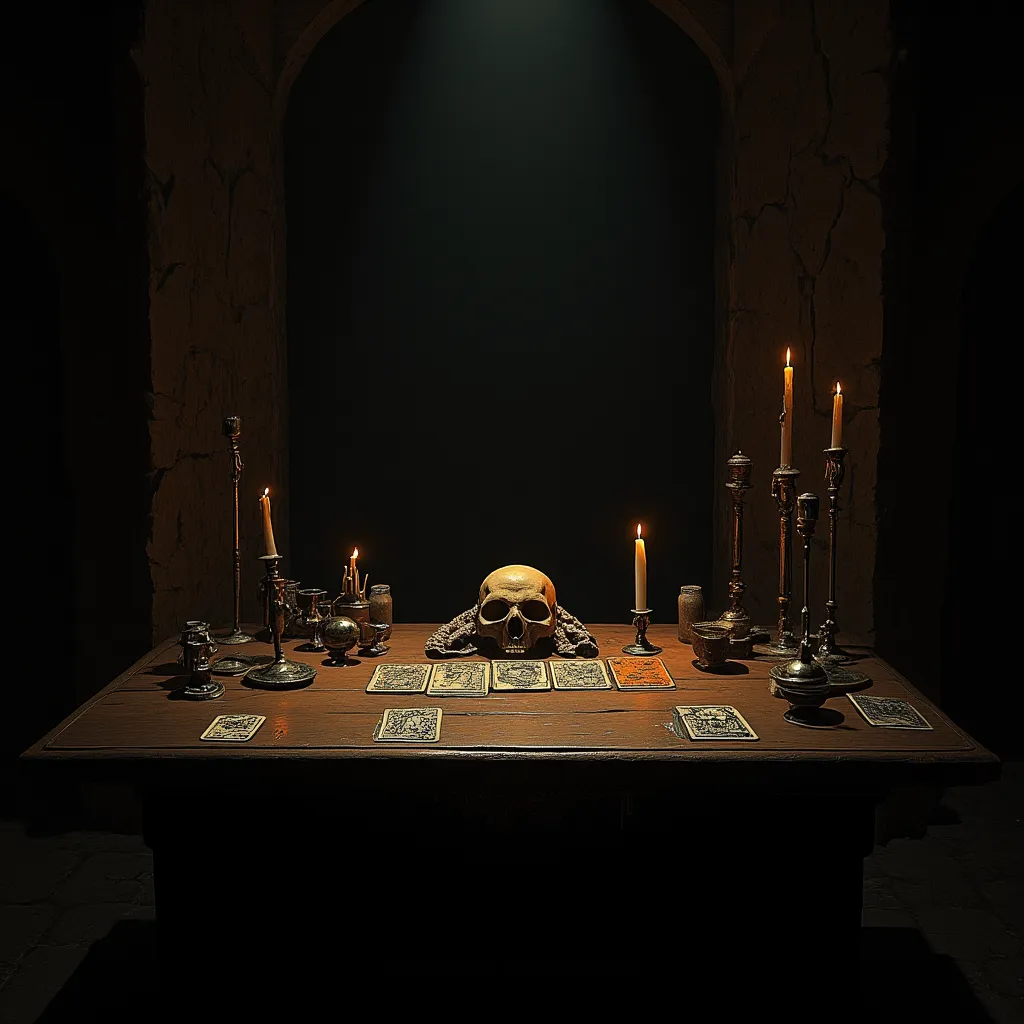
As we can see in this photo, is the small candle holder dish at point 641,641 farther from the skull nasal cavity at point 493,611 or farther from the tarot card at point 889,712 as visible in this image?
the tarot card at point 889,712

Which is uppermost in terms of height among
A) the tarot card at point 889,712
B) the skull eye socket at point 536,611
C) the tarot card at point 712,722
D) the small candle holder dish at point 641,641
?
the skull eye socket at point 536,611

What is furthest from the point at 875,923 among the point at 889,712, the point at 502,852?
the point at 502,852

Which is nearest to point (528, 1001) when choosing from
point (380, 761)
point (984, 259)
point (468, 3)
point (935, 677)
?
point (380, 761)

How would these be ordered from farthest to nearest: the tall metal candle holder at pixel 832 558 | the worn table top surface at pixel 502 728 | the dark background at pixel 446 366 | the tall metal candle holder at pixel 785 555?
the dark background at pixel 446 366 < the tall metal candle holder at pixel 785 555 < the tall metal candle holder at pixel 832 558 < the worn table top surface at pixel 502 728

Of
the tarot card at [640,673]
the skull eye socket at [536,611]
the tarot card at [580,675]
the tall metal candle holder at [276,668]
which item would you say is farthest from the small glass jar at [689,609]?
the tall metal candle holder at [276,668]

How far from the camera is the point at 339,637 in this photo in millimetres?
2963

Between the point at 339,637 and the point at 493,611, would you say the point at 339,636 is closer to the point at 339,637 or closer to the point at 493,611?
the point at 339,637

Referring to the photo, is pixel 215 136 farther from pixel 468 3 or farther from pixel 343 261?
pixel 468 3

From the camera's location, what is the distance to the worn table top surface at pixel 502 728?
229cm

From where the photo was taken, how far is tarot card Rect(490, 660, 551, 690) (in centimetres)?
275

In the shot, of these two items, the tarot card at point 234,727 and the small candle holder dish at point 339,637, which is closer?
the tarot card at point 234,727

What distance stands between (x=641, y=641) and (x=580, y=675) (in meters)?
0.35

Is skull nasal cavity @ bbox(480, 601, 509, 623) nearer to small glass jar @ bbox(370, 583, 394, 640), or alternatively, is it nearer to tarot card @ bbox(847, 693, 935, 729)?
small glass jar @ bbox(370, 583, 394, 640)

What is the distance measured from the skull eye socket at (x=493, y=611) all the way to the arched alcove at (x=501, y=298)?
1284mm
